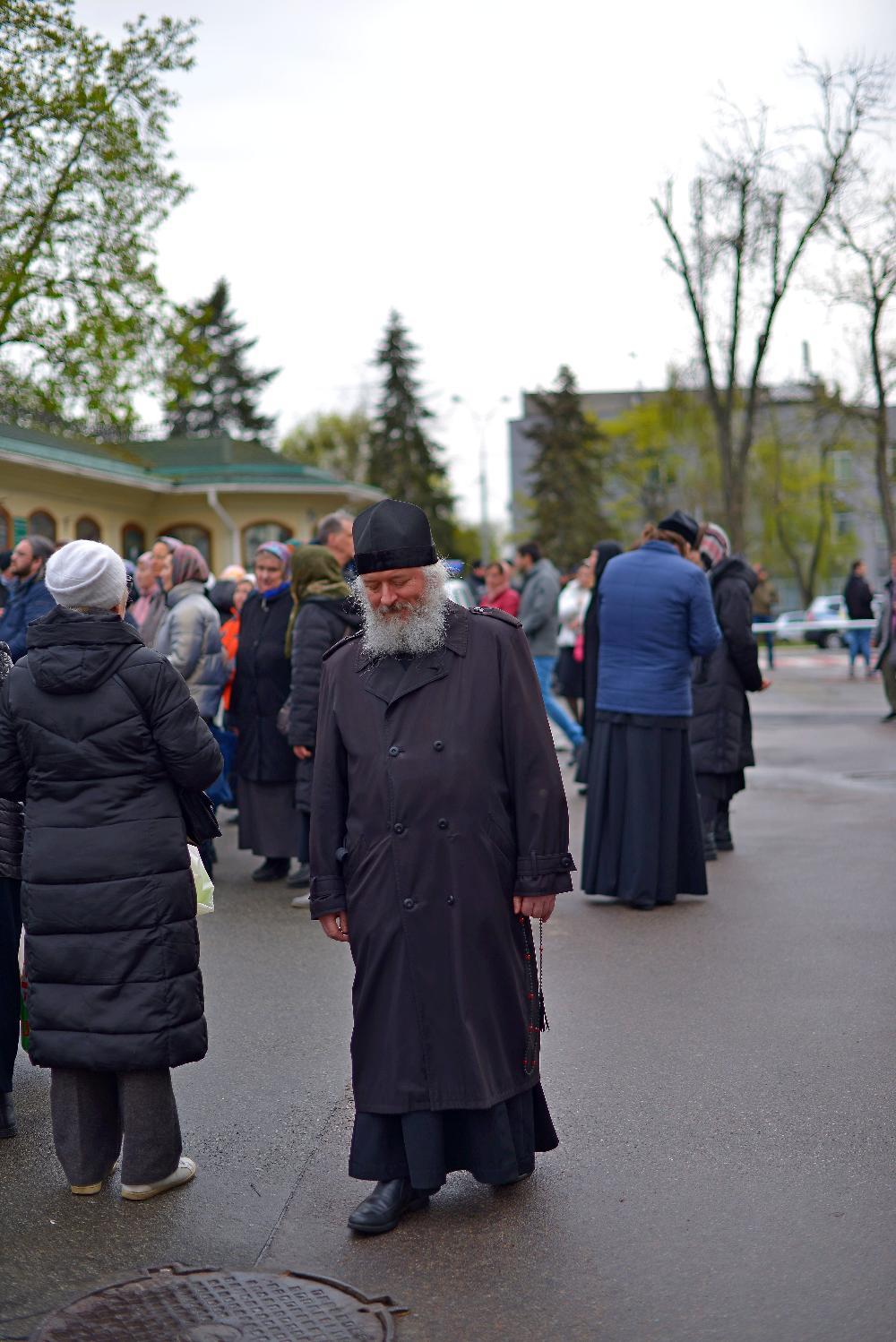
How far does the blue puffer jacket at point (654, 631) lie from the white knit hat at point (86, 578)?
13.8 feet

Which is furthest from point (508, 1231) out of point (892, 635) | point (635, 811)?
point (892, 635)

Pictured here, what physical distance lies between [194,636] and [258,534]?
88.5ft

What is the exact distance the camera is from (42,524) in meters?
30.3

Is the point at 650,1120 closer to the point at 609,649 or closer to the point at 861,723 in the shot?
the point at 609,649

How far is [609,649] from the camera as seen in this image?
27.9ft

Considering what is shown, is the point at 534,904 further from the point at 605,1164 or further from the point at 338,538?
the point at 338,538

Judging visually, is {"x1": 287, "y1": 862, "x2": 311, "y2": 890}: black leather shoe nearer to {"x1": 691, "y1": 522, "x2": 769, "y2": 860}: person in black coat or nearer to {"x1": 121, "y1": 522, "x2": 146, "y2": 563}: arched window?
{"x1": 691, "y1": 522, "x2": 769, "y2": 860}: person in black coat

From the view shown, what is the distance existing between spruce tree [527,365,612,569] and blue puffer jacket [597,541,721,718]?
Answer: 2338 inches

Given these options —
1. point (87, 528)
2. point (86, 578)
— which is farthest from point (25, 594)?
point (87, 528)

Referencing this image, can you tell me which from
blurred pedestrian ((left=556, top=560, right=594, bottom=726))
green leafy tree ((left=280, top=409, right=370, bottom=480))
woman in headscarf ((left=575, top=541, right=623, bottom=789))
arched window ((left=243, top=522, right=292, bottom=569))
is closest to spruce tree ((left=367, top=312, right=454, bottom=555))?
green leafy tree ((left=280, top=409, right=370, bottom=480))

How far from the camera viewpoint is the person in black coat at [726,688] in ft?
31.5

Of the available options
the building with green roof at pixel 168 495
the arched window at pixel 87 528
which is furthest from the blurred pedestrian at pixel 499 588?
the arched window at pixel 87 528

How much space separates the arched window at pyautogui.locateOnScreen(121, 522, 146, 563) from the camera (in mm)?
33906

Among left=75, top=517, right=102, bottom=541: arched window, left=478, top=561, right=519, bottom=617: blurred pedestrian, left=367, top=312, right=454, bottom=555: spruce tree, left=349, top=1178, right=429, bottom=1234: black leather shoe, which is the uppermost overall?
left=367, top=312, right=454, bottom=555: spruce tree
